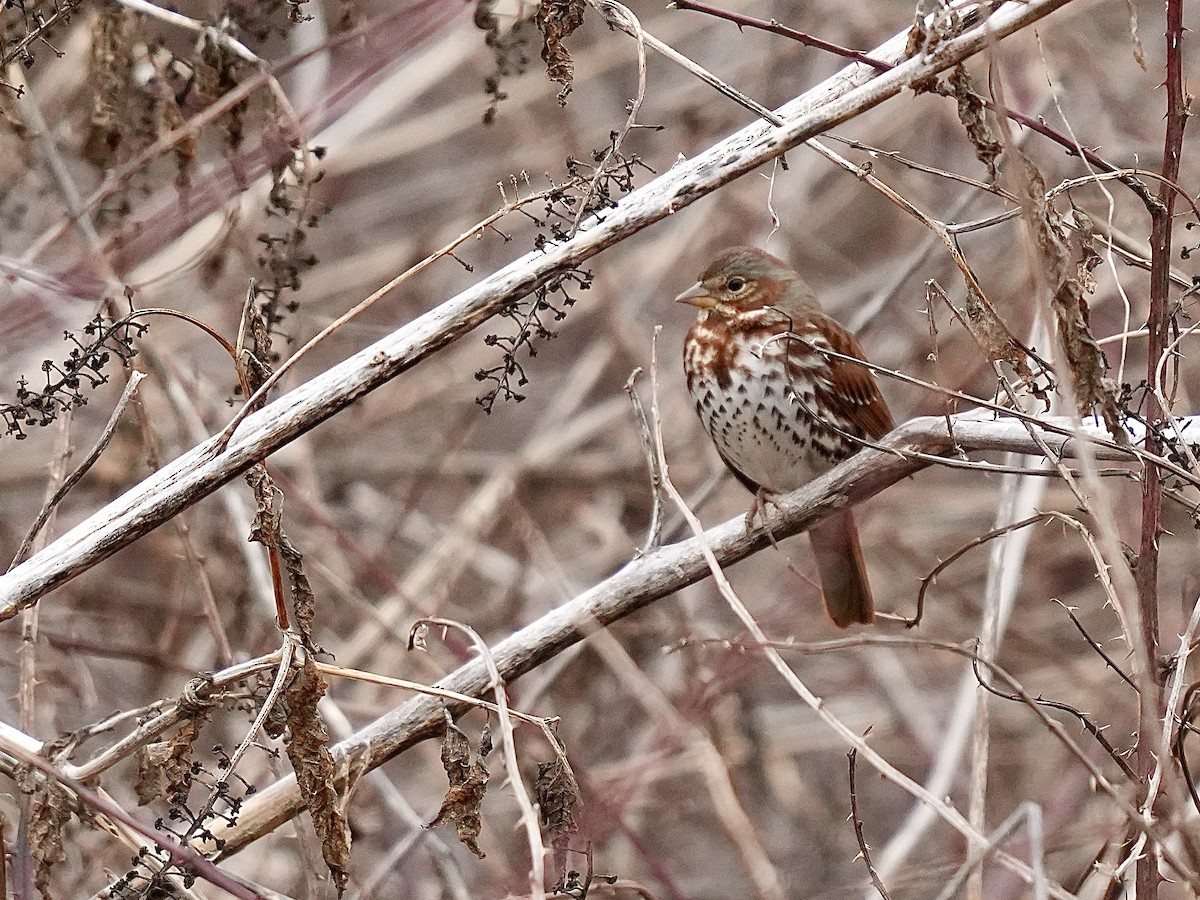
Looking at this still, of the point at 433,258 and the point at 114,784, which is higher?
the point at 114,784

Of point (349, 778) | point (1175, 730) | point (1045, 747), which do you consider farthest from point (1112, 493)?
point (349, 778)

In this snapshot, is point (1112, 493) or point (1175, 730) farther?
point (1112, 493)

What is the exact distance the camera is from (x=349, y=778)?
2.39 metres

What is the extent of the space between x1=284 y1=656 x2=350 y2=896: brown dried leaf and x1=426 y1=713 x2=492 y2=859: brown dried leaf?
15 centimetres

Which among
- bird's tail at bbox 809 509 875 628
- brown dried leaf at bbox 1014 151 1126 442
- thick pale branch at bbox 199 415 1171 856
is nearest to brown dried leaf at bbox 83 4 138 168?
thick pale branch at bbox 199 415 1171 856

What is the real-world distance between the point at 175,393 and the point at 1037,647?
10.4 ft

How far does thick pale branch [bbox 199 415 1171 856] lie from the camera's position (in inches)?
96.3

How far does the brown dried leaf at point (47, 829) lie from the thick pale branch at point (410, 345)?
0.29m

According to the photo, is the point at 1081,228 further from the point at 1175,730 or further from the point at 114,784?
the point at 114,784

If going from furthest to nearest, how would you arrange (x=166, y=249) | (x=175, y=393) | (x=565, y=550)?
(x=565, y=550) → (x=166, y=249) → (x=175, y=393)

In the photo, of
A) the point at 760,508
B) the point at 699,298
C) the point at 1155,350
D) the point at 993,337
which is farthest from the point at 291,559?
the point at 699,298

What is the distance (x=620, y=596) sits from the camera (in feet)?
8.75

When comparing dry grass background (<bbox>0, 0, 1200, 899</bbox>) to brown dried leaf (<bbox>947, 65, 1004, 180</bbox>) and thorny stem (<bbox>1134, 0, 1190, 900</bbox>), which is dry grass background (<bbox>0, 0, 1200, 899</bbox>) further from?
brown dried leaf (<bbox>947, 65, 1004, 180</bbox>)

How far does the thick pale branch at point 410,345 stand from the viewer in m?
2.08
